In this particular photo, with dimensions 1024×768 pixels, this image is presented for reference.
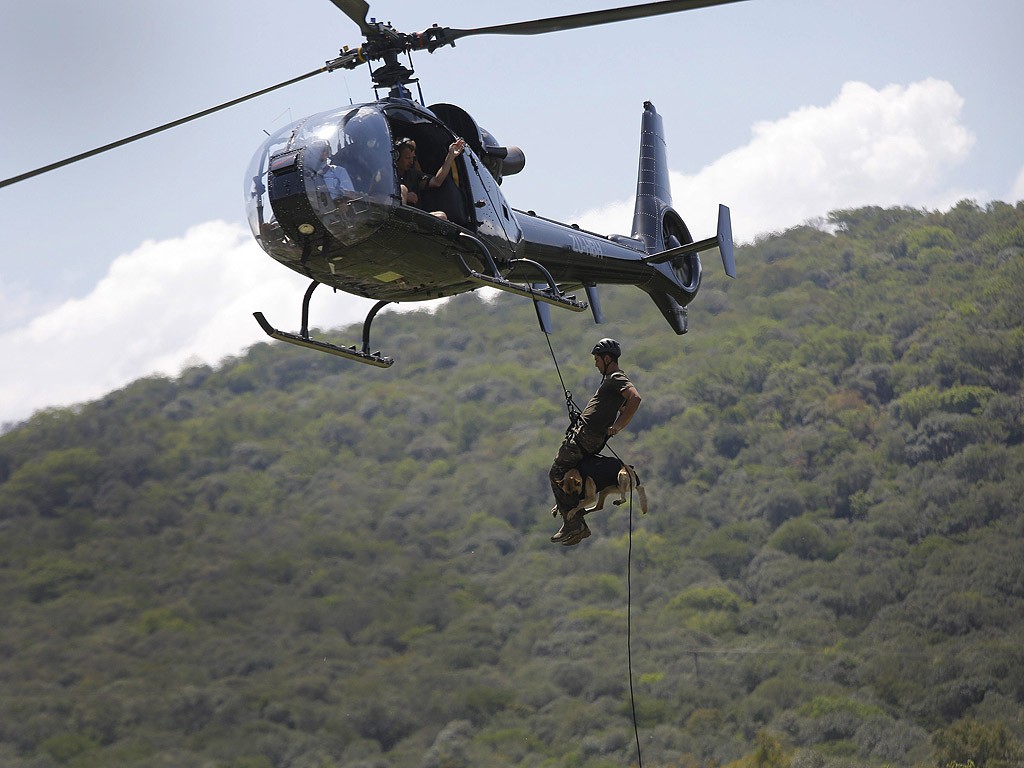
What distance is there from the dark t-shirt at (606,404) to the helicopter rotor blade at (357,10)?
361cm

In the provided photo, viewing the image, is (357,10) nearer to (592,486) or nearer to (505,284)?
(505,284)

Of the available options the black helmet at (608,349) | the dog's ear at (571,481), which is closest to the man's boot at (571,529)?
the dog's ear at (571,481)

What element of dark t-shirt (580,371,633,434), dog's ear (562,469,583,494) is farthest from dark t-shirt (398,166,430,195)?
dog's ear (562,469,583,494)

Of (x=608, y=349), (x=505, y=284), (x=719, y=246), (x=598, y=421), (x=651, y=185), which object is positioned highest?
(x=651, y=185)

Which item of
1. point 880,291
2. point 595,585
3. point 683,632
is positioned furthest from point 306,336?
point 880,291

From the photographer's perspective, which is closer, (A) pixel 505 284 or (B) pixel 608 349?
(A) pixel 505 284

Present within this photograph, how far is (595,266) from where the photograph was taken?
13.8 metres

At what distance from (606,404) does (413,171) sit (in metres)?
2.56

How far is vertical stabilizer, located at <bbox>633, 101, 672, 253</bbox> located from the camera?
16.1 m

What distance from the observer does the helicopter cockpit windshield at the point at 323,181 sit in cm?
931

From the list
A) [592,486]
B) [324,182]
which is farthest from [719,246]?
[324,182]

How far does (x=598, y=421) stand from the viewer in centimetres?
1053

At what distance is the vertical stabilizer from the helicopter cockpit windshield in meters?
6.74

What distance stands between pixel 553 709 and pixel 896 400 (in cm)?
2810
